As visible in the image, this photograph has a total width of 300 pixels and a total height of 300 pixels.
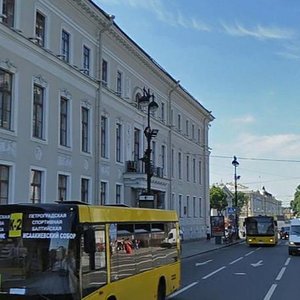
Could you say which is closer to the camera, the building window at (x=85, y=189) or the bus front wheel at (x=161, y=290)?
the bus front wheel at (x=161, y=290)

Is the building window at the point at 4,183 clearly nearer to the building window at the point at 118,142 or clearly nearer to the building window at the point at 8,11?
the building window at the point at 8,11

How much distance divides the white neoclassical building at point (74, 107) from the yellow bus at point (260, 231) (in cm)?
754

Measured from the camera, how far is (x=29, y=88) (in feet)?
86.9

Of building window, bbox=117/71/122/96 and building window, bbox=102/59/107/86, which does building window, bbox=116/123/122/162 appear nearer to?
building window, bbox=117/71/122/96

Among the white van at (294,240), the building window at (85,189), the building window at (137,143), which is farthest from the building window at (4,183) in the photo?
the white van at (294,240)

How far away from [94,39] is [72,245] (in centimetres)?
2716

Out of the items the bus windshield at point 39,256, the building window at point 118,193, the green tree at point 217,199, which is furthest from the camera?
the green tree at point 217,199

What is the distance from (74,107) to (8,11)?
774 centimetres

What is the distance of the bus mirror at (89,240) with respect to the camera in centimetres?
848

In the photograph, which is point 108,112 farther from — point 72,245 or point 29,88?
point 72,245

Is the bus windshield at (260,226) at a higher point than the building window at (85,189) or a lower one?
lower

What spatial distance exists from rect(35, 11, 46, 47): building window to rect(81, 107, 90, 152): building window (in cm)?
604

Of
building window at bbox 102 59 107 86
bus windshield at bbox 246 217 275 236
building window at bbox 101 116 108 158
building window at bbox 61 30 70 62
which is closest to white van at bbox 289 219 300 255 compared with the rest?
building window at bbox 101 116 108 158

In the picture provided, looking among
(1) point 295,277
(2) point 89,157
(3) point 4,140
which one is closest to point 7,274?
(1) point 295,277
